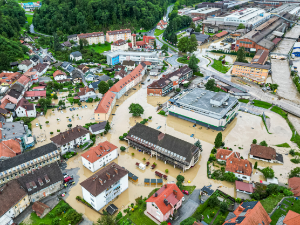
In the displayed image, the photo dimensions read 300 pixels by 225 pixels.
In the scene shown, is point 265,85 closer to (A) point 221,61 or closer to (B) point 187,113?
(A) point 221,61

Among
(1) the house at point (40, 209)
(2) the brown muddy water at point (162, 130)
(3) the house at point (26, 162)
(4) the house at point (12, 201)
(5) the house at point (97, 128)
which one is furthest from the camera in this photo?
(5) the house at point (97, 128)

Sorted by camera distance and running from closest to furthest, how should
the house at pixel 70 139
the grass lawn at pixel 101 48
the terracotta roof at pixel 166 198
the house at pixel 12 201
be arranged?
the house at pixel 12 201, the terracotta roof at pixel 166 198, the house at pixel 70 139, the grass lawn at pixel 101 48

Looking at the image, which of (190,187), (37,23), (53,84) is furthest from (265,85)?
(37,23)

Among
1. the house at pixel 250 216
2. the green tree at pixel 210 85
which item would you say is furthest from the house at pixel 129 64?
the house at pixel 250 216

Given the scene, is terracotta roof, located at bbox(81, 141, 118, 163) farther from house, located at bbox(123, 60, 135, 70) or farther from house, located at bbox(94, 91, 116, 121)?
house, located at bbox(123, 60, 135, 70)

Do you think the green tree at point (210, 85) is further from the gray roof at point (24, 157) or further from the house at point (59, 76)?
the house at point (59, 76)

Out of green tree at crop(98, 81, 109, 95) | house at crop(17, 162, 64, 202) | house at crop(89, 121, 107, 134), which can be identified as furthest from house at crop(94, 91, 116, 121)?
house at crop(17, 162, 64, 202)

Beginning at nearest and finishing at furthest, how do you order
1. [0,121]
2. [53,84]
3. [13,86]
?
[0,121] → [13,86] → [53,84]
